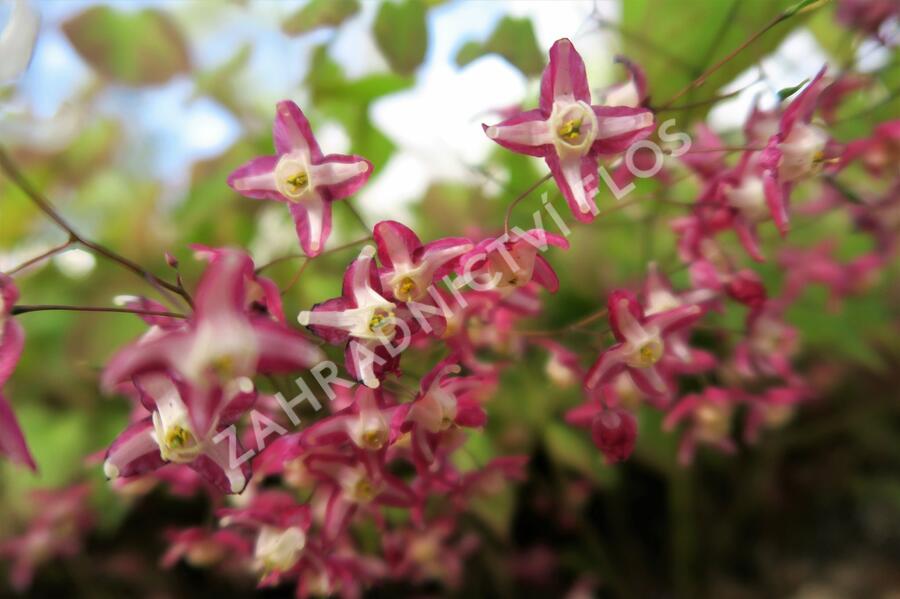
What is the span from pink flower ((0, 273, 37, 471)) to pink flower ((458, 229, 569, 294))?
18cm

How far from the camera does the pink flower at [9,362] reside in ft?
0.86

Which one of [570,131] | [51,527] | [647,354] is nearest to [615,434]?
[647,354]

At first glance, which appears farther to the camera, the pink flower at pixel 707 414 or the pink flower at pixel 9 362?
the pink flower at pixel 707 414

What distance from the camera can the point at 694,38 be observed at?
473mm

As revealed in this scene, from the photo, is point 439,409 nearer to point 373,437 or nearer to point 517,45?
point 373,437

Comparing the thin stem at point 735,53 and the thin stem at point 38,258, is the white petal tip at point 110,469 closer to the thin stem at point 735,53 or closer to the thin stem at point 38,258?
the thin stem at point 38,258

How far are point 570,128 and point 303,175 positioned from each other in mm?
121

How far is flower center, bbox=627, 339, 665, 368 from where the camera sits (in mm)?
334

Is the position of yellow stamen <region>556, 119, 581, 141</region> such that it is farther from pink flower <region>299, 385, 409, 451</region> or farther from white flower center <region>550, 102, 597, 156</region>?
pink flower <region>299, 385, 409, 451</region>

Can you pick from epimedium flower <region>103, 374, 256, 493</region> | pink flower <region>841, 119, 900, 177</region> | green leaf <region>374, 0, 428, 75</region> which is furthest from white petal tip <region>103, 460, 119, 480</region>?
pink flower <region>841, 119, 900, 177</region>

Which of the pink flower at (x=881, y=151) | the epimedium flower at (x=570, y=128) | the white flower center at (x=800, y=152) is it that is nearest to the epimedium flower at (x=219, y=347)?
the epimedium flower at (x=570, y=128)

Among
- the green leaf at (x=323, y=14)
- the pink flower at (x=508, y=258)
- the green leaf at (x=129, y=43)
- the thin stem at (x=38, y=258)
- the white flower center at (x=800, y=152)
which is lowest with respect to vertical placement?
the white flower center at (x=800, y=152)

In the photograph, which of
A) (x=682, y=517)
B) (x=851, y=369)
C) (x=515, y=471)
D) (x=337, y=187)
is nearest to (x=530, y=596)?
(x=682, y=517)

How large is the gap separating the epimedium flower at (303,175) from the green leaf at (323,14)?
0.58 ft
